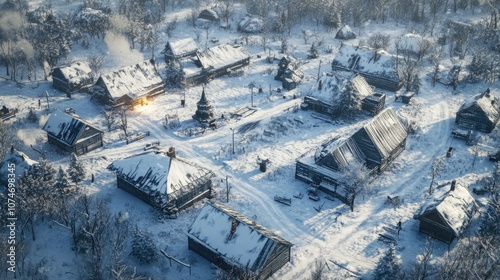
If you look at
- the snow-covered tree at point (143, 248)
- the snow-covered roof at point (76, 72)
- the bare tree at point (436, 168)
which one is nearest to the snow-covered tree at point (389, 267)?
the bare tree at point (436, 168)

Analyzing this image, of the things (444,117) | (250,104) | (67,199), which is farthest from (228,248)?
(444,117)

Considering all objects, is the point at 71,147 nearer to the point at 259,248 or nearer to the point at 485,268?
the point at 259,248

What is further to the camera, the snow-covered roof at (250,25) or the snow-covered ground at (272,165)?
the snow-covered roof at (250,25)

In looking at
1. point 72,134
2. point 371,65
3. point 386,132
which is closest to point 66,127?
point 72,134

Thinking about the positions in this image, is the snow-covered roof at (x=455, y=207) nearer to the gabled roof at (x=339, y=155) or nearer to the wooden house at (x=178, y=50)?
the gabled roof at (x=339, y=155)

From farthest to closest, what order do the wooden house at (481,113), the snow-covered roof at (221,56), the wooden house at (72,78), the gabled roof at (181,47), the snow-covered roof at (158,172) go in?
the gabled roof at (181,47), the snow-covered roof at (221,56), the wooden house at (72,78), the wooden house at (481,113), the snow-covered roof at (158,172)

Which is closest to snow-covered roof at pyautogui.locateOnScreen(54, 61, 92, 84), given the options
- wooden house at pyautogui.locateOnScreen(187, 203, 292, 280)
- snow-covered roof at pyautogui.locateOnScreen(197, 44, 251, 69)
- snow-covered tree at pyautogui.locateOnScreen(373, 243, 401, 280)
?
snow-covered roof at pyautogui.locateOnScreen(197, 44, 251, 69)

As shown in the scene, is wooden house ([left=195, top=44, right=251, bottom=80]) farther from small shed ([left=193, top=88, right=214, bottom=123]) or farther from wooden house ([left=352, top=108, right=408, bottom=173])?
wooden house ([left=352, top=108, right=408, bottom=173])
